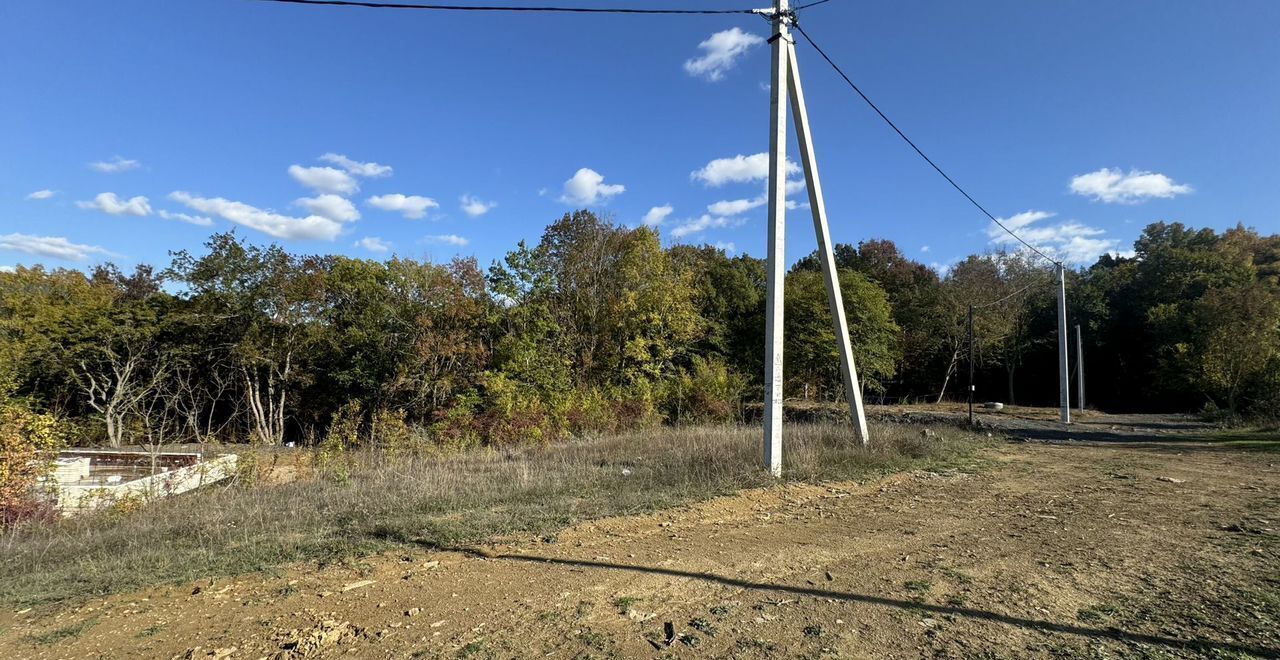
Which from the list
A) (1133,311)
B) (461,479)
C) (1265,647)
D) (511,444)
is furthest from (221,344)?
(1133,311)

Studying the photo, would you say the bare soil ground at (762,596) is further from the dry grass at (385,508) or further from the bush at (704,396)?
the bush at (704,396)

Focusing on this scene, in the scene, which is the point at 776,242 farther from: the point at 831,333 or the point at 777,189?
the point at 831,333

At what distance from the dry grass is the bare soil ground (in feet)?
1.63

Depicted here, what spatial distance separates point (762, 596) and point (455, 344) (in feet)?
74.1

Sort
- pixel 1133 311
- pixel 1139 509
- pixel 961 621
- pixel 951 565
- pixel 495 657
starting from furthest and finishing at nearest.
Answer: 1. pixel 1133 311
2. pixel 1139 509
3. pixel 951 565
4. pixel 961 621
5. pixel 495 657

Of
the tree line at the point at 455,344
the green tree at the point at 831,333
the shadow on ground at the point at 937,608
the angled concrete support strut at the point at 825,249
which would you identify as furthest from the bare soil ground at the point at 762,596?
the green tree at the point at 831,333

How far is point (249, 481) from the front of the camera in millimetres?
9922

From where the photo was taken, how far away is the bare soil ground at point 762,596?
3.70 metres

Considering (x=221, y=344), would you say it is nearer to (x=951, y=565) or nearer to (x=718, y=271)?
(x=718, y=271)

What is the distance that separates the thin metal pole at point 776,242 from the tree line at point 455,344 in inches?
381

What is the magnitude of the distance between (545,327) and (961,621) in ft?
76.0

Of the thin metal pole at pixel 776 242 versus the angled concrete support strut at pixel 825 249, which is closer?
the thin metal pole at pixel 776 242

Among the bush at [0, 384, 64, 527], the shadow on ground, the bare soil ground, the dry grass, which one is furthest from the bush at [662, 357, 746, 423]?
the shadow on ground

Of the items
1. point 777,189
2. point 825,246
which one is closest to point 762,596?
point 777,189
